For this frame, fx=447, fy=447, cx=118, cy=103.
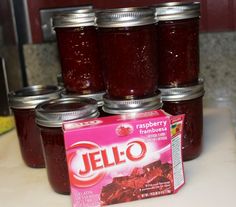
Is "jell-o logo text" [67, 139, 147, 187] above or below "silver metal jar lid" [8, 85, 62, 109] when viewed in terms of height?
below

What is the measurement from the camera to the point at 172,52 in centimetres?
79

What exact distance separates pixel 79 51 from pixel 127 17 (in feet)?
0.46

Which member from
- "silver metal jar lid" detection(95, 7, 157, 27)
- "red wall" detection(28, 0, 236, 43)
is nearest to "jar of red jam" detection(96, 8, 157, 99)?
"silver metal jar lid" detection(95, 7, 157, 27)

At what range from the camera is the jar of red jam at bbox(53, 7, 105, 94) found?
2.56 feet

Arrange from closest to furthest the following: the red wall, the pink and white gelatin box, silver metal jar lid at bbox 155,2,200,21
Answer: the pink and white gelatin box < silver metal jar lid at bbox 155,2,200,21 < the red wall

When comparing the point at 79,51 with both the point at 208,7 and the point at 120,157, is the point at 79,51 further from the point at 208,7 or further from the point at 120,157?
the point at 208,7

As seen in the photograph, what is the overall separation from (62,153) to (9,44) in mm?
508

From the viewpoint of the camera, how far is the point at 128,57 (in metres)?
0.71

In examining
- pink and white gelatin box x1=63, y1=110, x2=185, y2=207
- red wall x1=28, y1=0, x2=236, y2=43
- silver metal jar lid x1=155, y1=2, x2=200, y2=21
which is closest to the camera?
pink and white gelatin box x1=63, y1=110, x2=185, y2=207


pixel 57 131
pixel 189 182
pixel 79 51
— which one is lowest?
pixel 189 182

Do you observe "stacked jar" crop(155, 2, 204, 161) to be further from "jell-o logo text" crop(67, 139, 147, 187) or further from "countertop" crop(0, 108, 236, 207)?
"jell-o logo text" crop(67, 139, 147, 187)

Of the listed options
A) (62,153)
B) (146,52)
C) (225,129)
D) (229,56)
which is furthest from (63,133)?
(229,56)

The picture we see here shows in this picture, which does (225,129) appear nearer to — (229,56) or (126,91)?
(229,56)

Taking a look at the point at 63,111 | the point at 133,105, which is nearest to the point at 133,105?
the point at 133,105
